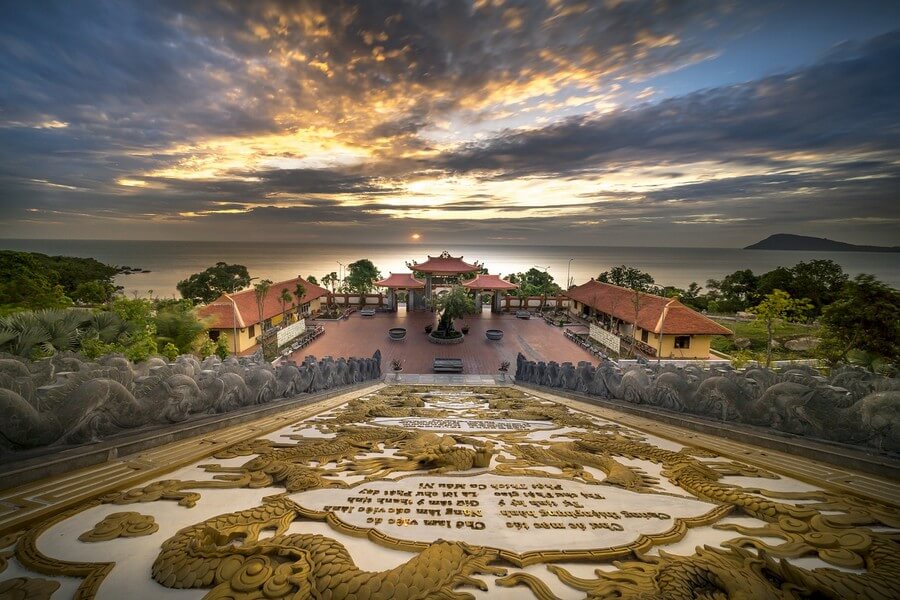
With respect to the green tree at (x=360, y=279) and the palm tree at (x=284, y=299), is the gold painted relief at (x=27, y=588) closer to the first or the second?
the palm tree at (x=284, y=299)

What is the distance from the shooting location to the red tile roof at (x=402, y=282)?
30656 mm

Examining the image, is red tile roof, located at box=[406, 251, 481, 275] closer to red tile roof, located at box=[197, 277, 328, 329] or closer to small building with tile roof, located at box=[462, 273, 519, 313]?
small building with tile roof, located at box=[462, 273, 519, 313]

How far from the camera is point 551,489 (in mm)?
4004

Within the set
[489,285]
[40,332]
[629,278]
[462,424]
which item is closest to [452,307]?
[489,285]

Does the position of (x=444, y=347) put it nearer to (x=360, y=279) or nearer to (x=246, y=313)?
(x=246, y=313)

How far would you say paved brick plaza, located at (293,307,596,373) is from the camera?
63.4 ft

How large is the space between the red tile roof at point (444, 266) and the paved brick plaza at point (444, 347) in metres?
4.39

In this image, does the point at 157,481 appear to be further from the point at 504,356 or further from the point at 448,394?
the point at 504,356

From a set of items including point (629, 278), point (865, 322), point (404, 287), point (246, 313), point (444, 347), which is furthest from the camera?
point (629, 278)

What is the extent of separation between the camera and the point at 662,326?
65.8 feet

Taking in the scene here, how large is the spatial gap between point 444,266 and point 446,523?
28.5 meters

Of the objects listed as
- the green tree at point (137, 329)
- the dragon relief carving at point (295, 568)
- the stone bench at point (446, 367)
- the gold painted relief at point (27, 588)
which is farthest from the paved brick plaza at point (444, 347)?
the gold painted relief at point (27, 588)

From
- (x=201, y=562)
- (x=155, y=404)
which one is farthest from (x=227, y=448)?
(x=201, y=562)

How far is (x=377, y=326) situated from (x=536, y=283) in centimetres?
1986
